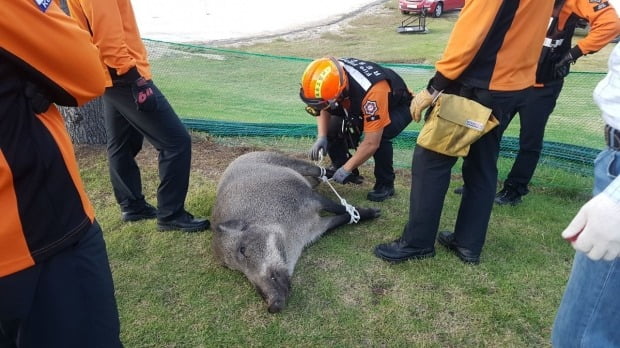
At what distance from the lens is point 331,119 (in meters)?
5.16

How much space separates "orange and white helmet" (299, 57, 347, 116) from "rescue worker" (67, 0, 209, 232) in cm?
115

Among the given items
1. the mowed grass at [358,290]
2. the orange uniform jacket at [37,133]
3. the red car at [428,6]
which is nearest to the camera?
the orange uniform jacket at [37,133]

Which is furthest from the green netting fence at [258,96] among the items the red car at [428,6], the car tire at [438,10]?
the car tire at [438,10]

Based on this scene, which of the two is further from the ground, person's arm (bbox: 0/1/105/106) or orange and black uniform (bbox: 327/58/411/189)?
person's arm (bbox: 0/1/105/106)

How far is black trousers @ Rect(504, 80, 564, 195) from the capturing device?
4.50 metres

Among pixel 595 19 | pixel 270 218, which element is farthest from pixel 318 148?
pixel 595 19

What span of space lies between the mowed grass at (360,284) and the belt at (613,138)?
1.71 m

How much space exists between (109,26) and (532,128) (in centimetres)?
367

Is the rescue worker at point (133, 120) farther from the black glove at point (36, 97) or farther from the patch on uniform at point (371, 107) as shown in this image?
the black glove at point (36, 97)

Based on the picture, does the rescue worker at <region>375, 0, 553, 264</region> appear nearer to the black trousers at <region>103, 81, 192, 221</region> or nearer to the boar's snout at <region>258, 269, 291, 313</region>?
the boar's snout at <region>258, 269, 291, 313</region>

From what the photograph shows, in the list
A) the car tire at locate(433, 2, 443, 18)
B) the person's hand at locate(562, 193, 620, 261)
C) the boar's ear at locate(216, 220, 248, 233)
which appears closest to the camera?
the person's hand at locate(562, 193, 620, 261)

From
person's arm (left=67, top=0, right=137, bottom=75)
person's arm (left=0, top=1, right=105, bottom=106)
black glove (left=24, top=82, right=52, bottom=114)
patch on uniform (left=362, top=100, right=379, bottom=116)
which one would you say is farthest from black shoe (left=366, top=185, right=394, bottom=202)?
black glove (left=24, top=82, right=52, bottom=114)

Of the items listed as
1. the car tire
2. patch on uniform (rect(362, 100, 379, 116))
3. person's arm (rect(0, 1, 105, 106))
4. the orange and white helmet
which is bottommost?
the car tire

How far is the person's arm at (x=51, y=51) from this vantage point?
154 centimetres
